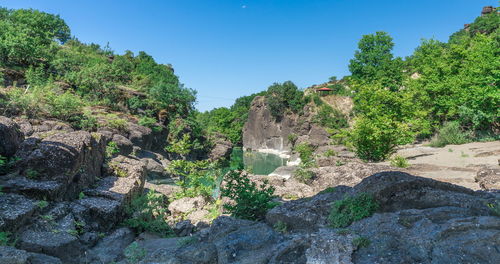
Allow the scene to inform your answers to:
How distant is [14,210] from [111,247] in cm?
189

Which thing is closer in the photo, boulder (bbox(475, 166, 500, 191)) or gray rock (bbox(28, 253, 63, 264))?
gray rock (bbox(28, 253, 63, 264))

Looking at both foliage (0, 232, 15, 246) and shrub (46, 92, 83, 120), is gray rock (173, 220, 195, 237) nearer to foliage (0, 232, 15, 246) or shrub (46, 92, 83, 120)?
foliage (0, 232, 15, 246)

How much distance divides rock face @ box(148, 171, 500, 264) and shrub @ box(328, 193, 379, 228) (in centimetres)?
12

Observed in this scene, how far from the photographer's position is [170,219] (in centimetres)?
948

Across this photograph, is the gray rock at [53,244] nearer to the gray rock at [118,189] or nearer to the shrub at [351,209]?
the gray rock at [118,189]

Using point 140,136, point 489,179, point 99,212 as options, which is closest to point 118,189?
point 99,212

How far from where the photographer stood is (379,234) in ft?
10.8

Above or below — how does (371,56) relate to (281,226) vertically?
above

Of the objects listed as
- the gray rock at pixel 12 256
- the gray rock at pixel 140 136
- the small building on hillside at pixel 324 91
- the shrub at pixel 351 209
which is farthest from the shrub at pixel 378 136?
the small building on hillside at pixel 324 91

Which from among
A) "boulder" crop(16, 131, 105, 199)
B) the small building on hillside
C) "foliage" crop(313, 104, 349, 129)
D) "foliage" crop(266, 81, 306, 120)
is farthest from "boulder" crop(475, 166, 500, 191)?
the small building on hillside

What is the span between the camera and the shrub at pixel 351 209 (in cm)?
402

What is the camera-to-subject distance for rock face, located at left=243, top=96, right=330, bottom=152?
49.6 m

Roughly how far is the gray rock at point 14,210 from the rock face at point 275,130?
43.1m

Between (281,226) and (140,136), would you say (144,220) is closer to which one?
(281,226)
